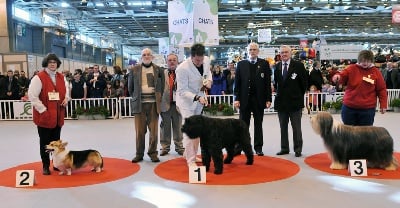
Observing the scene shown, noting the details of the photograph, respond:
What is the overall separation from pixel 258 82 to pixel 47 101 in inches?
99.9

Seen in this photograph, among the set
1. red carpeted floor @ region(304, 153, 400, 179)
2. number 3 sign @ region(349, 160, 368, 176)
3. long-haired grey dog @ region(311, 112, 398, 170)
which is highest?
long-haired grey dog @ region(311, 112, 398, 170)

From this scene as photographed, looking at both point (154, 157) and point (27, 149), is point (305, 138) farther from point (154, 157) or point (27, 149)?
point (27, 149)

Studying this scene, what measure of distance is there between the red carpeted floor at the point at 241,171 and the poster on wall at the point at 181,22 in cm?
256

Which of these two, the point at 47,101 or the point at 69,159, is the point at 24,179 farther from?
the point at 47,101

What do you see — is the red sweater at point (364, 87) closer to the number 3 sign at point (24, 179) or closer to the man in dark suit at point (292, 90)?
the man in dark suit at point (292, 90)

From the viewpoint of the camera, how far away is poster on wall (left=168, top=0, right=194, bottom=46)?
656 centimetres

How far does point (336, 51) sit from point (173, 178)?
11.8m

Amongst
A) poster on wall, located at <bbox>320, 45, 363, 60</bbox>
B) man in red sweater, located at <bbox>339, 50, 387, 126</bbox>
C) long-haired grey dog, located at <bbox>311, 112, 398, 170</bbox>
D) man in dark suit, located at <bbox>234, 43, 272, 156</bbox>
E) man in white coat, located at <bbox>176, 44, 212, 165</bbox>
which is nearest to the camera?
long-haired grey dog, located at <bbox>311, 112, 398, 170</bbox>

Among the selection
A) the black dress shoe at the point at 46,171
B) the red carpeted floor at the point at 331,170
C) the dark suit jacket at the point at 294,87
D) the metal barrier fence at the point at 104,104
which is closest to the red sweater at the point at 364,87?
the dark suit jacket at the point at 294,87

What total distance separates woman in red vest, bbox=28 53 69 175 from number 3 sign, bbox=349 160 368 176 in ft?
10.5

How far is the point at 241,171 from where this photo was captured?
4.22m

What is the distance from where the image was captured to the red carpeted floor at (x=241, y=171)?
388cm

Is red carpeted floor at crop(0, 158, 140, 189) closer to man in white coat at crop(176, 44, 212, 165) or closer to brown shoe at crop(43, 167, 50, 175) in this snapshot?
brown shoe at crop(43, 167, 50, 175)

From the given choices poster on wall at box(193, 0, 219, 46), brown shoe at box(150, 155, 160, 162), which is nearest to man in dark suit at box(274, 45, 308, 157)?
brown shoe at box(150, 155, 160, 162)
